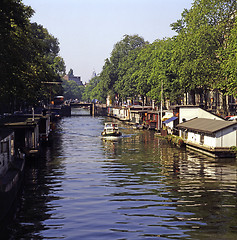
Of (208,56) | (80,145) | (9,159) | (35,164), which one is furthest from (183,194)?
(208,56)

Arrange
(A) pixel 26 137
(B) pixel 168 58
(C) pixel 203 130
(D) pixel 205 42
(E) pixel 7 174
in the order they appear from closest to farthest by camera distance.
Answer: (E) pixel 7 174
(A) pixel 26 137
(C) pixel 203 130
(D) pixel 205 42
(B) pixel 168 58

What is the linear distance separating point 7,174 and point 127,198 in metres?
9.00

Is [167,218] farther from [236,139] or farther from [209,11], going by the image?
[209,11]

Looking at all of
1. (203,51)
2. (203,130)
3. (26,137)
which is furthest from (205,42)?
(26,137)

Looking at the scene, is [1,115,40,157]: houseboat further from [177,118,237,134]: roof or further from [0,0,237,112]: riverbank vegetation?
[177,118,237,134]: roof

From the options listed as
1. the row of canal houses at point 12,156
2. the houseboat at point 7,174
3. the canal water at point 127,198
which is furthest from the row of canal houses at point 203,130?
the houseboat at point 7,174

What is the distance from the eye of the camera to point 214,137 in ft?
173

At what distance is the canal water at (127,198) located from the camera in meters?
23.9

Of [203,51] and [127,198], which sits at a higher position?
[203,51]

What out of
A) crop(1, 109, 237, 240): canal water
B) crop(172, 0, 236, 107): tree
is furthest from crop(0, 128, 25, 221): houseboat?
crop(172, 0, 236, 107): tree

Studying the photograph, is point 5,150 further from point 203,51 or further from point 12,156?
point 203,51

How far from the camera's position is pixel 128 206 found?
95.8 feet

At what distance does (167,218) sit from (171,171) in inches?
719

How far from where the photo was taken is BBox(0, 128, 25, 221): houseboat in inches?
1021
